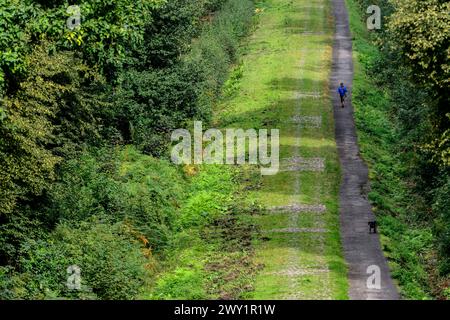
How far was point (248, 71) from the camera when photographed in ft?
260

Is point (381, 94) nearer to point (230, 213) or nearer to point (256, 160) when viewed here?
point (256, 160)

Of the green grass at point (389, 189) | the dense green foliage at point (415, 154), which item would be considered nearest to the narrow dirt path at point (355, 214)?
the green grass at point (389, 189)

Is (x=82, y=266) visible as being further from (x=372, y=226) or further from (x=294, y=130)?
(x=294, y=130)

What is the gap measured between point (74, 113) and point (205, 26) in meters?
35.2

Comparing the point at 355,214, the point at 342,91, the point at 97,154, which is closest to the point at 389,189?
the point at 355,214

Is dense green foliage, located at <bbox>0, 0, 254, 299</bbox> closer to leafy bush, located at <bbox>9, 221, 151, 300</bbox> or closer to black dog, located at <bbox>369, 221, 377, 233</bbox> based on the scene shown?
leafy bush, located at <bbox>9, 221, 151, 300</bbox>

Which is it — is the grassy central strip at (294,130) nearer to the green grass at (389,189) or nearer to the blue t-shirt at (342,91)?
the blue t-shirt at (342,91)

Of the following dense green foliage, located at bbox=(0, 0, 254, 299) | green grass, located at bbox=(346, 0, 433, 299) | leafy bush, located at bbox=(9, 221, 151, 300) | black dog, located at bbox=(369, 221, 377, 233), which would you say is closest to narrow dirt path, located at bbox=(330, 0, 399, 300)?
black dog, located at bbox=(369, 221, 377, 233)

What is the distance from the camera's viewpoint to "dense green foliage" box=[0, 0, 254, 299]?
125ft

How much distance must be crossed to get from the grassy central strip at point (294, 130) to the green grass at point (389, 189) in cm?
226

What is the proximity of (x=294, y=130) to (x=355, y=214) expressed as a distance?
52.2ft

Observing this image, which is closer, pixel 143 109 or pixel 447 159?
pixel 447 159
